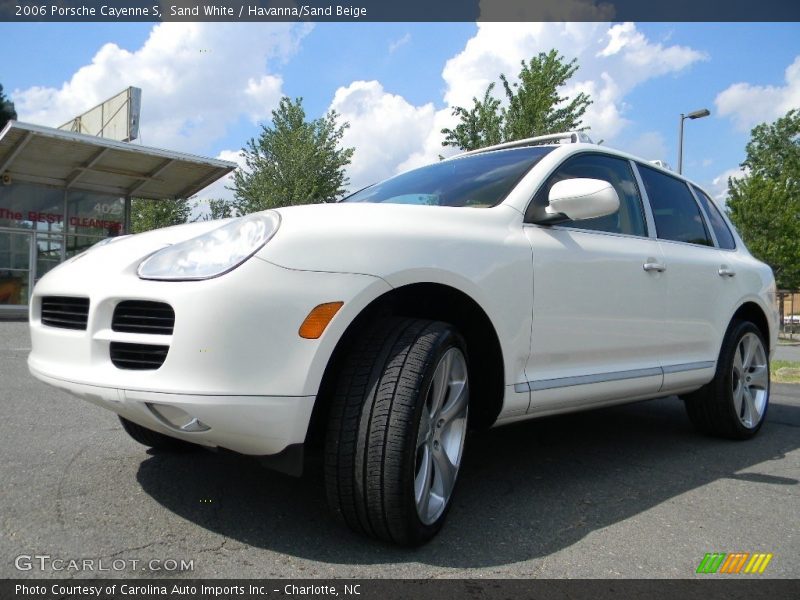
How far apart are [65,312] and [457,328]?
4.80 feet

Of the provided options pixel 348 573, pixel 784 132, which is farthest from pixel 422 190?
pixel 784 132

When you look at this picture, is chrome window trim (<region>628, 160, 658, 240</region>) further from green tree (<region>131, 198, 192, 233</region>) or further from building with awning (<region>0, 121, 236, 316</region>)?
green tree (<region>131, 198, 192, 233</region>)

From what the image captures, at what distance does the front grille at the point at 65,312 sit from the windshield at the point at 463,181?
150 cm

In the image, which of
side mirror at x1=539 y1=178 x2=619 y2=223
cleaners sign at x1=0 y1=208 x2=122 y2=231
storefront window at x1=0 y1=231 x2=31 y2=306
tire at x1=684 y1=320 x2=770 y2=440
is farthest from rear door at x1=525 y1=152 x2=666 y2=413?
storefront window at x1=0 y1=231 x2=31 y2=306

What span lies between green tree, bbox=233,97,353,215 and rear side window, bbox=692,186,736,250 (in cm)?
1564

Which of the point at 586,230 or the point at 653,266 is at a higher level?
the point at 586,230

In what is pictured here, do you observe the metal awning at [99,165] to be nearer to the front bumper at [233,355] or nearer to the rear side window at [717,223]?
the rear side window at [717,223]

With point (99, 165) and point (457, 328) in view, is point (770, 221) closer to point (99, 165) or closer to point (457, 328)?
point (99, 165)

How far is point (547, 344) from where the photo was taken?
2777 millimetres

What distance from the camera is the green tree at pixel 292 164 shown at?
19906mm

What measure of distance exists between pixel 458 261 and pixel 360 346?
1.66ft

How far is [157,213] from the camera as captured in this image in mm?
24938

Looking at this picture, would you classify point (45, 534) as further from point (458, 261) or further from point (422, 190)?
point (422, 190)

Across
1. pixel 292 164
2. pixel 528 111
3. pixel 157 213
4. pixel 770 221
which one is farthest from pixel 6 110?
pixel 770 221
